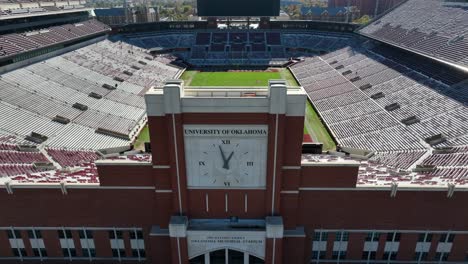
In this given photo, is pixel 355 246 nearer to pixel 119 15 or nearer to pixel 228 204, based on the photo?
pixel 228 204

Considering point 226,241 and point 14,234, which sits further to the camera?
point 14,234

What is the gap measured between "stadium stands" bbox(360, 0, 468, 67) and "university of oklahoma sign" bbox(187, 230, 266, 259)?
122 feet

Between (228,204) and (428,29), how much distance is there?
54.1 m

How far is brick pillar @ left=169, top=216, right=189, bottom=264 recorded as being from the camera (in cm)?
1788

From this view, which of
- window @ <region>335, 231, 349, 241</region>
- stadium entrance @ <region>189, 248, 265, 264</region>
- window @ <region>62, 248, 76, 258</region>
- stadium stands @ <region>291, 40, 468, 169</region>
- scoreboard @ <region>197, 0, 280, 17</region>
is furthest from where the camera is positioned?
scoreboard @ <region>197, 0, 280, 17</region>

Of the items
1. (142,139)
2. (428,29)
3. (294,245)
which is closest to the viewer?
(294,245)

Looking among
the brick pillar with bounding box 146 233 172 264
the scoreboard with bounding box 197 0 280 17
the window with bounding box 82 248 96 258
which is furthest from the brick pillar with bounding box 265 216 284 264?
the scoreboard with bounding box 197 0 280 17

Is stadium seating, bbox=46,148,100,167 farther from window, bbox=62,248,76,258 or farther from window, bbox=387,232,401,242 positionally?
window, bbox=387,232,401,242

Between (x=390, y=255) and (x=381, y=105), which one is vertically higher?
(x=381, y=105)

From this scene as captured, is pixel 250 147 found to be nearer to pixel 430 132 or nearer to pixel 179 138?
pixel 179 138

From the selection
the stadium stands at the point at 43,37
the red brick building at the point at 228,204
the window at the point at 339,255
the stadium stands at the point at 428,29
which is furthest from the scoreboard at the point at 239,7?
the window at the point at 339,255

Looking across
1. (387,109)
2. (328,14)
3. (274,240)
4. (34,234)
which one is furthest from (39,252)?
(328,14)

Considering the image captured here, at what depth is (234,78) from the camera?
2817 inches

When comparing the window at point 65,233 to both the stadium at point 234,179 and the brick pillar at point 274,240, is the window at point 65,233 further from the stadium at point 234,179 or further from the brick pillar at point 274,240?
the brick pillar at point 274,240
